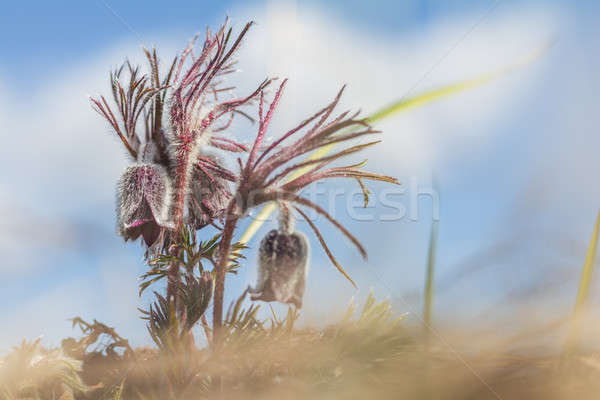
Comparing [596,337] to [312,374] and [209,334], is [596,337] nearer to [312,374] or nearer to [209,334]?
[312,374]

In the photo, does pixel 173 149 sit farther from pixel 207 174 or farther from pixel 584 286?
pixel 584 286

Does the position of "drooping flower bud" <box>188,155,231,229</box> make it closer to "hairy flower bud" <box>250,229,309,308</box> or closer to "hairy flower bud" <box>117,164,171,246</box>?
"hairy flower bud" <box>117,164,171,246</box>

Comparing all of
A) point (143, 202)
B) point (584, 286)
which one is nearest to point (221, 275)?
point (143, 202)

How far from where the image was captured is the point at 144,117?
57.2 inches

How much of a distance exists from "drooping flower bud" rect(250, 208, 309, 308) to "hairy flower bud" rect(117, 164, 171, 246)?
28 cm

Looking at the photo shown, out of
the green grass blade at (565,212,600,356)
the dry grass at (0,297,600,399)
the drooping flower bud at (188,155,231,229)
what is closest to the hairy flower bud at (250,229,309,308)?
the dry grass at (0,297,600,399)

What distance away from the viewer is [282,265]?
1169 millimetres

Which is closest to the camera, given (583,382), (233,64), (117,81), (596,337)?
(583,382)

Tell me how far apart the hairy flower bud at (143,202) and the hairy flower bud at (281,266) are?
0.28 metres

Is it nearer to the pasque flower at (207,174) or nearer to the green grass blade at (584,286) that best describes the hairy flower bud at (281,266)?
the pasque flower at (207,174)

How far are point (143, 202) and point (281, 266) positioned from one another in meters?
0.39

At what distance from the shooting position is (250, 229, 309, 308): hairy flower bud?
1171 millimetres

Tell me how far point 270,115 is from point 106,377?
2.51 feet

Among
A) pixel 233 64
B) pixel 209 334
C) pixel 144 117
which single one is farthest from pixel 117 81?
pixel 209 334
